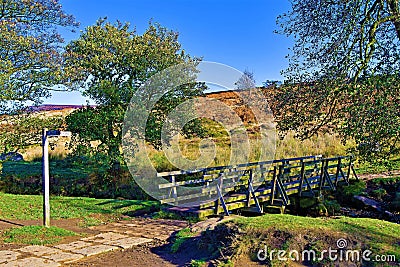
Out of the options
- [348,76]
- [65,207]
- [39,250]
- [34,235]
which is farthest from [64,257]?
[348,76]

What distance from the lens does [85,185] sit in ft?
46.0

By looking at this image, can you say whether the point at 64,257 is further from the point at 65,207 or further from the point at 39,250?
the point at 65,207

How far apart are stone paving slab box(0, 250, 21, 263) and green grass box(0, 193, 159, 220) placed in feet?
8.85

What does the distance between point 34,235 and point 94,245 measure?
121cm

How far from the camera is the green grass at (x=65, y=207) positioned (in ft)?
27.8

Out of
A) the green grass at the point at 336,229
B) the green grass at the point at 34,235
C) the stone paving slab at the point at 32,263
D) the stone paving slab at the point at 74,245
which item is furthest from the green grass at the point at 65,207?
the green grass at the point at 336,229

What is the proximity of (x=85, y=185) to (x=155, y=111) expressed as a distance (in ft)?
12.3

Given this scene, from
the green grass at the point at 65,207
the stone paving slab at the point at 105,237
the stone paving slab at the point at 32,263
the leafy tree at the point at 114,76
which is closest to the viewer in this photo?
the stone paving slab at the point at 32,263

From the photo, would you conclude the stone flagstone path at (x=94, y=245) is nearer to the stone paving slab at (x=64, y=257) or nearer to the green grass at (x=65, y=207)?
the stone paving slab at (x=64, y=257)

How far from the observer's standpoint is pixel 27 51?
907 centimetres

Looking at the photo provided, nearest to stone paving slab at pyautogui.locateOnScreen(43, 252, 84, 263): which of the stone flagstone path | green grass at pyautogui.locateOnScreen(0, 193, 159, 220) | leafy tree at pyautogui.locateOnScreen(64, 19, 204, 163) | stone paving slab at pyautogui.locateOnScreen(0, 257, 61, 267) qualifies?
the stone flagstone path

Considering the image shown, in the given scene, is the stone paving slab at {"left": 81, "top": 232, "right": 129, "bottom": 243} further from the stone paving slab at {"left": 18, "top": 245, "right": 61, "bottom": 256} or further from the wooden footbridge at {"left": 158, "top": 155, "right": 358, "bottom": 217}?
the wooden footbridge at {"left": 158, "top": 155, "right": 358, "bottom": 217}

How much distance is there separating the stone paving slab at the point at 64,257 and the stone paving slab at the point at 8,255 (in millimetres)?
427

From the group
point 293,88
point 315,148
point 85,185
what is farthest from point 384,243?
point 315,148
